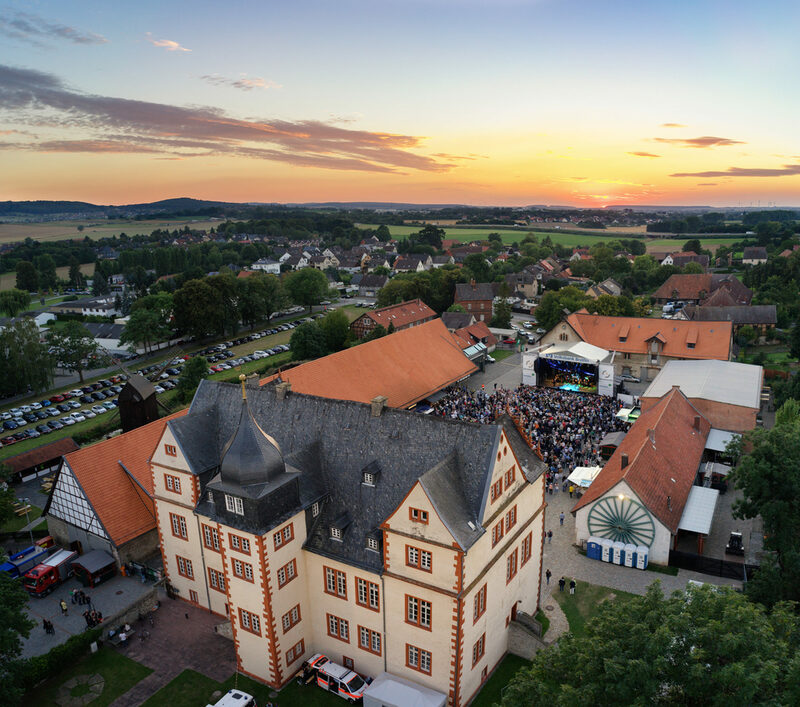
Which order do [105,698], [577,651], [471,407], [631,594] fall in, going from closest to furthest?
[577,651], [105,698], [631,594], [471,407]

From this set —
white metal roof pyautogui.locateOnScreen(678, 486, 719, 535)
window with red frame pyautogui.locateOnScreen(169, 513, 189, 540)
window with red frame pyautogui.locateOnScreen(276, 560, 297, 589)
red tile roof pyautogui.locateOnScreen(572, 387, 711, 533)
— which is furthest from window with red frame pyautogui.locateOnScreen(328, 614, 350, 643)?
white metal roof pyautogui.locateOnScreen(678, 486, 719, 535)

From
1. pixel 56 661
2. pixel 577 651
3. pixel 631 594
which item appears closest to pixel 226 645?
pixel 56 661

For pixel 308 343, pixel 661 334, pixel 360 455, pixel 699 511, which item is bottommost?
pixel 699 511

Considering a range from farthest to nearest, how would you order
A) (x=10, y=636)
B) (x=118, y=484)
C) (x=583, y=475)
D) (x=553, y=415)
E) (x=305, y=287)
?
(x=305, y=287), (x=553, y=415), (x=583, y=475), (x=118, y=484), (x=10, y=636)

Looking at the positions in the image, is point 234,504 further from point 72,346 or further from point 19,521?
point 72,346

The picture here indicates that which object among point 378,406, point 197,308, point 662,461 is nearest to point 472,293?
point 197,308

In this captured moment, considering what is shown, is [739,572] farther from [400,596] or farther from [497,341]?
[497,341]

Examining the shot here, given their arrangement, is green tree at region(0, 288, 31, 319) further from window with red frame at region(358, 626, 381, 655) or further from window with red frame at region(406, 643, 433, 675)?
window with red frame at region(406, 643, 433, 675)
